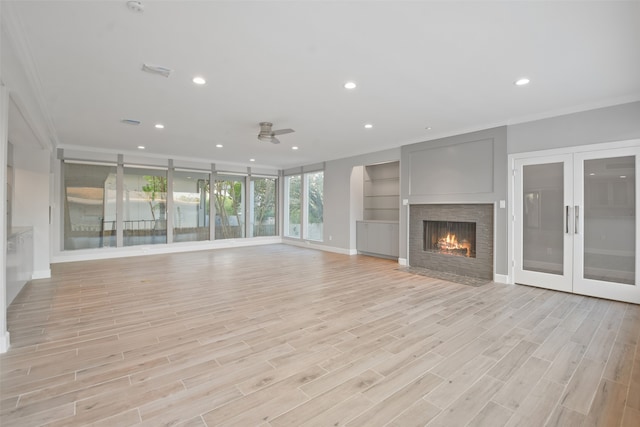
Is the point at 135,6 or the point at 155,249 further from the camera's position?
the point at 155,249

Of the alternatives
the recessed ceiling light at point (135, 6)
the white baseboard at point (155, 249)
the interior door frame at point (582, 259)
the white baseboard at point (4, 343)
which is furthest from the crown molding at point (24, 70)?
the interior door frame at point (582, 259)

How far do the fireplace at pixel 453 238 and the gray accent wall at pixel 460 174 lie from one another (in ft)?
0.50

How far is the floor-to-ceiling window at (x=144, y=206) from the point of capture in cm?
795

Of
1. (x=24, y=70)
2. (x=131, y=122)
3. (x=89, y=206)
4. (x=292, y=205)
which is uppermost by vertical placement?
(x=131, y=122)

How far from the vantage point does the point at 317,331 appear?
3.01 m

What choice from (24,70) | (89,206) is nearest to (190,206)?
(89,206)

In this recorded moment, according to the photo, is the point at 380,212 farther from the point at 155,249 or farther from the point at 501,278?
the point at 155,249

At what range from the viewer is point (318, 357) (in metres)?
2.48

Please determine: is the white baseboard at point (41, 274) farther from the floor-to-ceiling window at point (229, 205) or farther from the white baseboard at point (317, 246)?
the white baseboard at point (317, 246)

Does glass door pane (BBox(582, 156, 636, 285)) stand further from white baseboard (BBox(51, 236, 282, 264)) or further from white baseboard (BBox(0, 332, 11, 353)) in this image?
white baseboard (BBox(51, 236, 282, 264))

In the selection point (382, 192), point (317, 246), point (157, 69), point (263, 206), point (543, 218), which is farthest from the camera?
point (263, 206)

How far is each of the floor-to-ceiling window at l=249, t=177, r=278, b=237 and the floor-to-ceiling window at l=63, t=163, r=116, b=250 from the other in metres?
3.97

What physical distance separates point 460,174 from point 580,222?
6.46 ft

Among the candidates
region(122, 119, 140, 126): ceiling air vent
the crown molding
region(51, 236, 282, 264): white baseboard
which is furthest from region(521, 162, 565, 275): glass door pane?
region(51, 236, 282, 264): white baseboard
